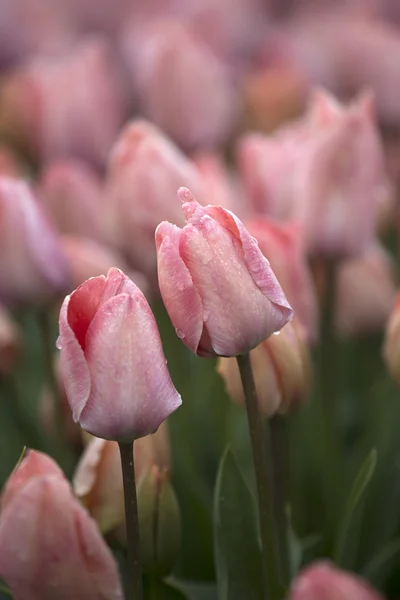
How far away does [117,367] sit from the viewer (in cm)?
37

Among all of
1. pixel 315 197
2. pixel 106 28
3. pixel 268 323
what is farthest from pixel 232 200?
pixel 106 28

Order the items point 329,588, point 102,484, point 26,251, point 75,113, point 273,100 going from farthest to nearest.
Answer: point 273,100 < point 75,113 < point 26,251 < point 102,484 < point 329,588

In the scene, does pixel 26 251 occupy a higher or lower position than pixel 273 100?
lower

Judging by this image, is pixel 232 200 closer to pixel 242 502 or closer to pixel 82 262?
pixel 82 262

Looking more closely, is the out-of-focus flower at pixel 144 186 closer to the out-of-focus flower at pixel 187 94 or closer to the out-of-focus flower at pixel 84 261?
the out-of-focus flower at pixel 84 261

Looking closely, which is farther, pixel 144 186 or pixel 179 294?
pixel 144 186

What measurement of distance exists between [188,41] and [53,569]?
2.22ft

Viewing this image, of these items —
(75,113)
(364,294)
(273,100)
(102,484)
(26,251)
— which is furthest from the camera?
(273,100)

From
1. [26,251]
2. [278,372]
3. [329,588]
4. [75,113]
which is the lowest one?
[329,588]

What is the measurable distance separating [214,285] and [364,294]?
1.14 ft

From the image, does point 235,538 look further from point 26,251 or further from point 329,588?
point 26,251

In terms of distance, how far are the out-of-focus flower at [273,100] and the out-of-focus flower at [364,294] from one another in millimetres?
399

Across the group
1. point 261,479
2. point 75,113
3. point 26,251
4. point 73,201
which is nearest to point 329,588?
point 261,479

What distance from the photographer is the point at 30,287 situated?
61 centimetres
